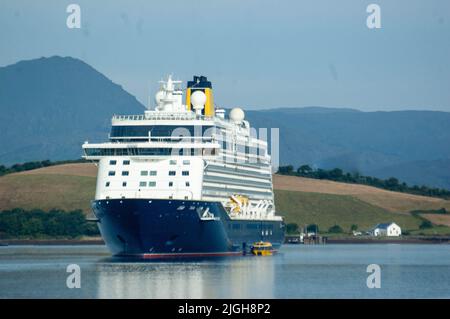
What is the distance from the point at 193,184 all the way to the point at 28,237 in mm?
62682

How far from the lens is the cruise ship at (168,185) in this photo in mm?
72562

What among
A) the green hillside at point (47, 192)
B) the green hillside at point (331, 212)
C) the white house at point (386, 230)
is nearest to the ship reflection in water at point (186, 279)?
the white house at point (386, 230)

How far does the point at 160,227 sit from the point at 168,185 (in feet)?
12.1

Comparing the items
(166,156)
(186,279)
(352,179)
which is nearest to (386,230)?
(352,179)

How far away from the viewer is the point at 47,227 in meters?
137

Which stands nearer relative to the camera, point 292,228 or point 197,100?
point 197,100

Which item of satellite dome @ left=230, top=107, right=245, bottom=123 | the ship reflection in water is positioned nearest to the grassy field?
satellite dome @ left=230, top=107, right=245, bottom=123

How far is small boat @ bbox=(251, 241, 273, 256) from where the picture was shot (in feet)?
286

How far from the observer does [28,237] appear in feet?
441

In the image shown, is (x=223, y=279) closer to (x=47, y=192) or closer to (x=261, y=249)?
(x=261, y=249)

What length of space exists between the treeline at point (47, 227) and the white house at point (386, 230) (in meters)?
35.5

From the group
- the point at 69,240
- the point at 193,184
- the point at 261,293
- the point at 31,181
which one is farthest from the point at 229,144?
the point at 31,181

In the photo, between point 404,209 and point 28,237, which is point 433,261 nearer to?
point 28,237

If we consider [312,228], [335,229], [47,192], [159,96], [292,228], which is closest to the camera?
[159,96]
